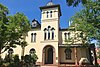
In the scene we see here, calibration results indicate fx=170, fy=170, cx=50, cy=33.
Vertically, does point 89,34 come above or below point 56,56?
above

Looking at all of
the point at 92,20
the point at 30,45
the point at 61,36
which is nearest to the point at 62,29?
the point at 61,36

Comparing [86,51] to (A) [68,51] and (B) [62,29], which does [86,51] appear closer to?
(A) [68,51]

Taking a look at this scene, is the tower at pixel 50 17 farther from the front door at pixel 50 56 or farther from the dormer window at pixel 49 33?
the front door at pixel 50 56

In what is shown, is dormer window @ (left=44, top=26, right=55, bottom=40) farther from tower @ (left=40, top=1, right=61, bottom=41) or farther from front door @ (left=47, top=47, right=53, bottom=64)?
front door @ (left=47, top=47, right=53, bottom=64)

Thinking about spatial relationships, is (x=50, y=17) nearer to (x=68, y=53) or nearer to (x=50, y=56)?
(x=50, y=56)

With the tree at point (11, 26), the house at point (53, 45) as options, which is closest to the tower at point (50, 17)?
the house at point (53, 45)

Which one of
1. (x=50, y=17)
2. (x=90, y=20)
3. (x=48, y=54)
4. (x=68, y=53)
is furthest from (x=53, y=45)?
(x=90, y=20)

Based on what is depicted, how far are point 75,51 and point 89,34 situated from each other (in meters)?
8.18

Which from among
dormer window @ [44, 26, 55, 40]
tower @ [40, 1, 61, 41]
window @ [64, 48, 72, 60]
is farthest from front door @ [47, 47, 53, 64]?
tower @ [40, 1, 61, 41]

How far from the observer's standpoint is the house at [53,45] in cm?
3434

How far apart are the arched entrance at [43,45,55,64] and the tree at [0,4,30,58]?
350 inches

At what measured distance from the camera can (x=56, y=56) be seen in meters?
34.2

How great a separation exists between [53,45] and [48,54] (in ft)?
9.38

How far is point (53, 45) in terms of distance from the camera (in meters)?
34.9
